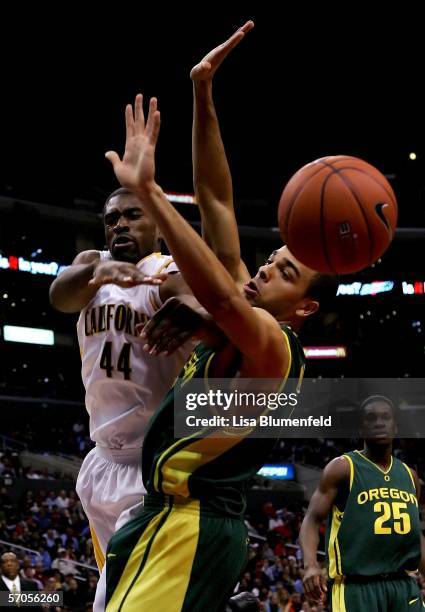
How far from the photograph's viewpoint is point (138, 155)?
272 cm

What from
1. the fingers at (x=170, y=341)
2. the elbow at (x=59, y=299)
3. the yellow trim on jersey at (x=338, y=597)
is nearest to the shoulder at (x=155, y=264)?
the elbow at (x=59, y=299)

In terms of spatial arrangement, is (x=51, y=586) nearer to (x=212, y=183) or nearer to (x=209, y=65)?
(x=212, y=183)

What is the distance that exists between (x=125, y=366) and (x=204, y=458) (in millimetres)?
982

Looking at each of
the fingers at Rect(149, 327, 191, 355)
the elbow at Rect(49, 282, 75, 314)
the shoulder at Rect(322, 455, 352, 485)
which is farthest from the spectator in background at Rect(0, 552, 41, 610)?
the fingers at Rect(149, 327, 191, 355)

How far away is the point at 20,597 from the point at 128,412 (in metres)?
6.08

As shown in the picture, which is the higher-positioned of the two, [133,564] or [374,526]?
[374,526]

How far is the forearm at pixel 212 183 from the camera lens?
3.45 meters

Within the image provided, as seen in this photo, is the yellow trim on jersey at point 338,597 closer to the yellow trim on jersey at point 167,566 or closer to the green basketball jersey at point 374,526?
the green basketball jersey at point 374,526

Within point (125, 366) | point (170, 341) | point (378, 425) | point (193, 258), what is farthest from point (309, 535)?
point (193, 258)

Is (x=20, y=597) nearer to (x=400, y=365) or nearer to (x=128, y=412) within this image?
(x=128, y=412)

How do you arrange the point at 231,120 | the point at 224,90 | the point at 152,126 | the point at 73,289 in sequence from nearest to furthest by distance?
the point at 152,126, the point at 73,289, the point at 224,90, the point at 231,120

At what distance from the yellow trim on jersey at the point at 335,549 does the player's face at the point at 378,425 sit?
0.55m

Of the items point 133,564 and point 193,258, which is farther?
point 133,564

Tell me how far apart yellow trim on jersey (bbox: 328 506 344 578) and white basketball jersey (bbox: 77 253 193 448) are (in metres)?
2.08
